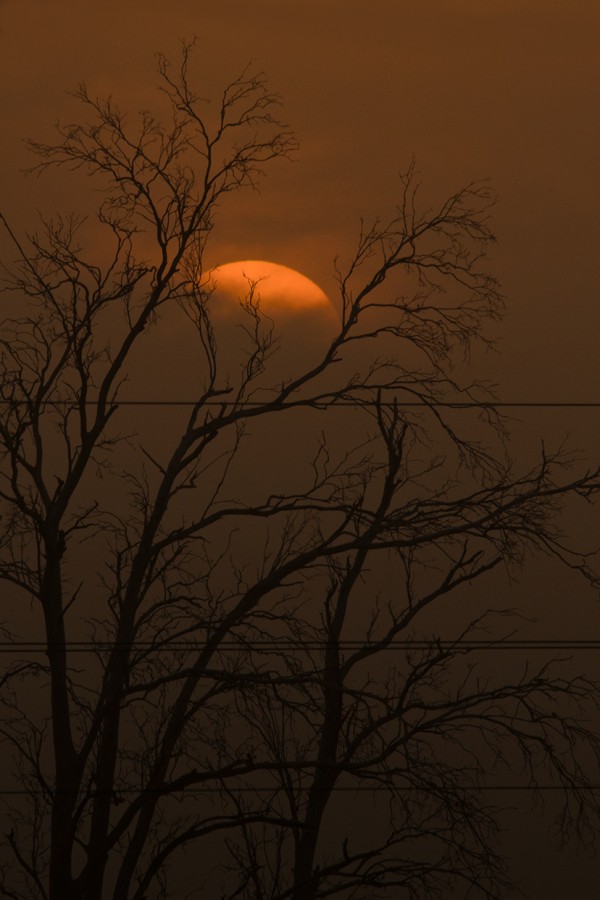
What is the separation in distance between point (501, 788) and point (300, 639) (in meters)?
1.90

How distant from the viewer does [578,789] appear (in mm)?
10094

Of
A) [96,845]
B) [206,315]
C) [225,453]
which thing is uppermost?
[206,315]

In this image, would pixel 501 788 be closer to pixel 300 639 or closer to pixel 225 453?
pixel 300 639

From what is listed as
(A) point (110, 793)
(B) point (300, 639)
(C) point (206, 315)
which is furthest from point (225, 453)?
(A) point (110, 793)

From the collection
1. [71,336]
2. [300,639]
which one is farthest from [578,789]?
[71,336]

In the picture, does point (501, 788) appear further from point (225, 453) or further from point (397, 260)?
point (397, 260)

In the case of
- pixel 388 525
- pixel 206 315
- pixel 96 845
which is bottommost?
pixel 96 845

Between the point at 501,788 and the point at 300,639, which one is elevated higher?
the point at 300,639

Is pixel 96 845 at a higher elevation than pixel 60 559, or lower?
lower

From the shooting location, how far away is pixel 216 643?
10531 millimetres

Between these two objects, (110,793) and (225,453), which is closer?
(110,793)

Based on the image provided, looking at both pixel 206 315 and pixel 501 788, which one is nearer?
pixel 501 788

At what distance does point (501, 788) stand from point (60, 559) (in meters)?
3.75

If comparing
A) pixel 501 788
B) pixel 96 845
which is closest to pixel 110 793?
pixel 96 845
